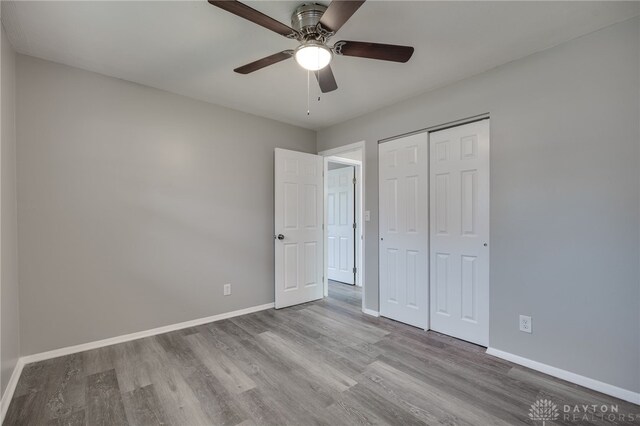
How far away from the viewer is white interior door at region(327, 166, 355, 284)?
507 cm

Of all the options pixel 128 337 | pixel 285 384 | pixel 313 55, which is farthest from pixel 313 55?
pixel 128 337

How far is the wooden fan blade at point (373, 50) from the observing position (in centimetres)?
172

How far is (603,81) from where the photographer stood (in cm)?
197

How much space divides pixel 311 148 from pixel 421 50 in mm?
2278

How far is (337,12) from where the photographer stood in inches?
57.2

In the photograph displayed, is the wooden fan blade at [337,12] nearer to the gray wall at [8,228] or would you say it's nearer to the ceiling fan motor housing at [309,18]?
the ceiling fan motor housing at [309,18]

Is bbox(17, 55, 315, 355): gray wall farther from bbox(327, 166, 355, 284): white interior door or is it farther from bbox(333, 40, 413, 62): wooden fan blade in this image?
bbox(333, 40, 413, 62): wooden fan blade

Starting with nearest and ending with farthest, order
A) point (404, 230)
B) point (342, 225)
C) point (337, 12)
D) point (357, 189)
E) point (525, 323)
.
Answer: point (337, 12) < point (525, 323) < point (404, 230) < point (357, 189) < point (342, 225)

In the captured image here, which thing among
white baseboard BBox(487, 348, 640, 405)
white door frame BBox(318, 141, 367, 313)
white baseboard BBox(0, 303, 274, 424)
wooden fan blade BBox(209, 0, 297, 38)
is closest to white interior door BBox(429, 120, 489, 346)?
white baseboard BBox(487, 348, 640, 405)

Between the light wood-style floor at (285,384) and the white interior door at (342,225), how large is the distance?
2.28 meters

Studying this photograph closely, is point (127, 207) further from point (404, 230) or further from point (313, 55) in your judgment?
point (404, 230)

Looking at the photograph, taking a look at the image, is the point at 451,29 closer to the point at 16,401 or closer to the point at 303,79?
the point at 303,79

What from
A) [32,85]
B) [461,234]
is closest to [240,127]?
[32,85]

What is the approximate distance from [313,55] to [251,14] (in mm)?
437
